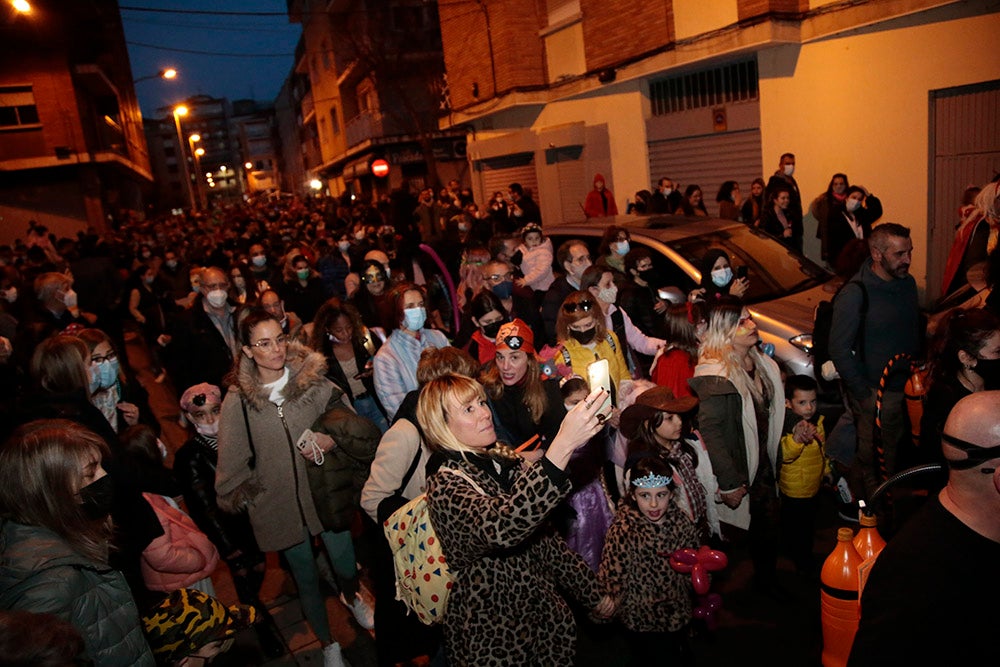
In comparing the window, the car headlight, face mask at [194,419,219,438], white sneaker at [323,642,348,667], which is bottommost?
white sneaker at [323,642,348,667]

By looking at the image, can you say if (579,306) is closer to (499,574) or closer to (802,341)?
(802,341)

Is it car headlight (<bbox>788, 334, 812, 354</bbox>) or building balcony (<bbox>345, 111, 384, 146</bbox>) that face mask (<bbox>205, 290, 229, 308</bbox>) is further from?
building balcony (<bbox>345, 111, 384, 146</bbox>)

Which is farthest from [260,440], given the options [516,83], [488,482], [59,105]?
[59,105]

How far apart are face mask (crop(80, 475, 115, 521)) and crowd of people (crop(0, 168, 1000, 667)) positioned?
0.03 feet

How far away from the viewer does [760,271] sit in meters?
7.38

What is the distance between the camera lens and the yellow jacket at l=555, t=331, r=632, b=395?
194 inches

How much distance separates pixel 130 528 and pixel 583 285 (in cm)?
399

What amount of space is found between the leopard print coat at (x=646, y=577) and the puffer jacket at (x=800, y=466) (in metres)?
1.23

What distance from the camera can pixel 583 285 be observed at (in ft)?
20.0

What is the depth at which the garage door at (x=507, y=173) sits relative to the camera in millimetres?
20688

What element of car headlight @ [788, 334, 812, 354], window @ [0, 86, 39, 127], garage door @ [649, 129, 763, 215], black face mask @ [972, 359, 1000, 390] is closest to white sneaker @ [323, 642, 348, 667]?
black face mask @ [972, 359, 1000, 390]

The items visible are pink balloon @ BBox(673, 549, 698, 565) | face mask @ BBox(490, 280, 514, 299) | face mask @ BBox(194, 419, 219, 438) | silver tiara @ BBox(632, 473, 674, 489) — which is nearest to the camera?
pink balloon @ BBox(673, 549, 698, 565)

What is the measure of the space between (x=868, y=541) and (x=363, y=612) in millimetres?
3128

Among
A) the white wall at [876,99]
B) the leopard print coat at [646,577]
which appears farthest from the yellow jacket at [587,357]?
the white wall at [876,99]
